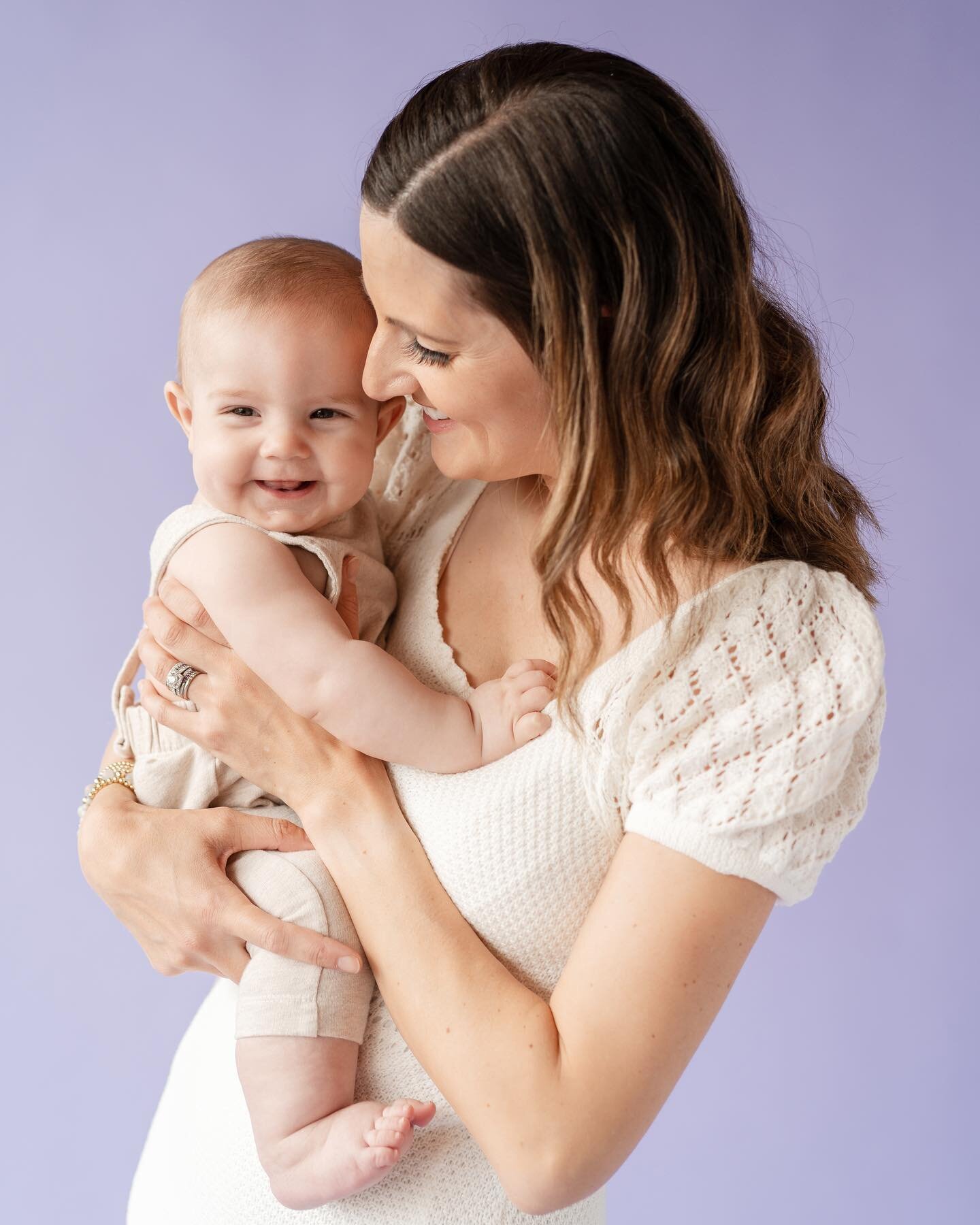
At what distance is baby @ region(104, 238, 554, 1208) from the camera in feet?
4.40

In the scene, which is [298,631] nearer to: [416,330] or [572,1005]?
[416,330]

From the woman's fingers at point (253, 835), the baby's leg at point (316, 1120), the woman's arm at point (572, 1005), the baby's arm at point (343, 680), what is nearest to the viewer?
the woman's arm at point (572, 1005)

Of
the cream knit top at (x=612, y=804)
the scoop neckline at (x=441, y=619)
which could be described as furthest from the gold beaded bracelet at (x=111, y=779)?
the scoop neckline at (x=441, y=619)

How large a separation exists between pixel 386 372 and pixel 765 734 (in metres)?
0.58

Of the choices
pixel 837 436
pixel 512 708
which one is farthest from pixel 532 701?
pixel 837 436

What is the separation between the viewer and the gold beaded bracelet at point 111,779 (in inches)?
64.4

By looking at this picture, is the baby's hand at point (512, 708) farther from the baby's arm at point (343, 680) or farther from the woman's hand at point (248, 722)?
the woman's hand at point (248, 722)

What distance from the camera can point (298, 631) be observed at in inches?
55.8

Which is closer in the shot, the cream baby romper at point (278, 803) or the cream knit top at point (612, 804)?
the cream knit top at point (612, 804)

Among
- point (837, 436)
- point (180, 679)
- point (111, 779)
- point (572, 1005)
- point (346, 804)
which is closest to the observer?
point (572, 1005)

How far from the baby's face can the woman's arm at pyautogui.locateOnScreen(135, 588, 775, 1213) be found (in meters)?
0.47

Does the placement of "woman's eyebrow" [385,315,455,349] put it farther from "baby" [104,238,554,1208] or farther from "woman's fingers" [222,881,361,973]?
"woman's fingers" [222,881,361,973]

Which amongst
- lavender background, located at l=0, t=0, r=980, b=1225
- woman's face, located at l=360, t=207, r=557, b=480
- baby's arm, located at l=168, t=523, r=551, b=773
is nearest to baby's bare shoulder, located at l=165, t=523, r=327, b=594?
baby's arm, located at l=168, t=523, r=551, b=773

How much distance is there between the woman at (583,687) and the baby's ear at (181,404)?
1.05 ft
